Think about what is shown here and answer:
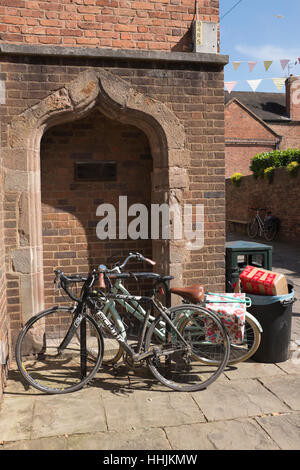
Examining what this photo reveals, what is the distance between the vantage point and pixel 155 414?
136 inches

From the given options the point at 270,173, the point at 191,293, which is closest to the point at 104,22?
the point at 191,293

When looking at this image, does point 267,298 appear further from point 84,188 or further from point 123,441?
point 84,188

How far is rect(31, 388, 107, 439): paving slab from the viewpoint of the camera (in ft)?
10.6

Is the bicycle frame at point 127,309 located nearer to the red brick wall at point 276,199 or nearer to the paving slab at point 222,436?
the paving slab at point 222,436

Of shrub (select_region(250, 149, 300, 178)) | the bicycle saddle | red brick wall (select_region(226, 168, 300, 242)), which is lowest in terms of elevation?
the bicycle saddle

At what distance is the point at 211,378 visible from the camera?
390 centimetres

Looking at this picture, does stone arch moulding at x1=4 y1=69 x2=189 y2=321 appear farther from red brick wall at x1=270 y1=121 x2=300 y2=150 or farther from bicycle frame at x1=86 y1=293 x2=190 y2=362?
red brick wall at x1=270 y1=121 x2=300 y2=150

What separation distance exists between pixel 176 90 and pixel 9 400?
3699 mm

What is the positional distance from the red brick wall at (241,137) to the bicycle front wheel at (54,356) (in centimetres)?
2775

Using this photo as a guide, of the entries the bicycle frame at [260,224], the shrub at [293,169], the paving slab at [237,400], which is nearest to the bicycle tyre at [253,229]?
the bicycle frame at [260,224]

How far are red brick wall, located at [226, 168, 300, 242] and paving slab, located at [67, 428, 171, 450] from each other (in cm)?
1334

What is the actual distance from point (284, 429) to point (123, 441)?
1.24m

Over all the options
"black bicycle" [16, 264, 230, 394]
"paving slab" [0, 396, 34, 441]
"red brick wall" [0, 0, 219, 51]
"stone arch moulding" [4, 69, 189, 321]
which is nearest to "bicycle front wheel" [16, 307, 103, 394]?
"black bicycle" [16, 264, 230, 394]

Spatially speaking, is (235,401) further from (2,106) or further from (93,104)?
(2,106)
